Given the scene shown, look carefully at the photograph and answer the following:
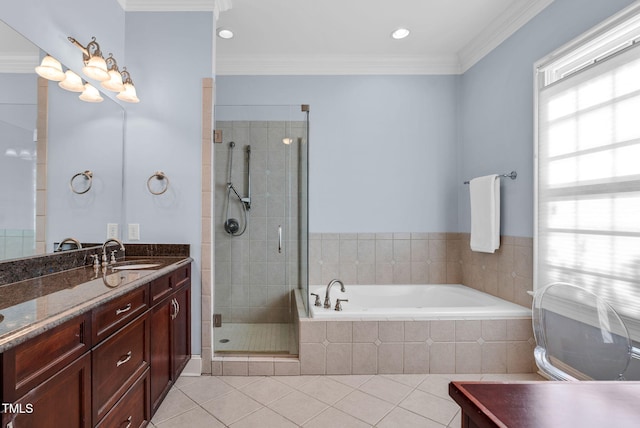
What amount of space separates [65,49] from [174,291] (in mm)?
1548

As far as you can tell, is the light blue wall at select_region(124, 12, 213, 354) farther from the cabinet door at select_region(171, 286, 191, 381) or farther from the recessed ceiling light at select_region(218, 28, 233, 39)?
the recessed ceiling light at select_region(218, 28, 233, 39)

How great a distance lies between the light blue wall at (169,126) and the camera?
2252 mm

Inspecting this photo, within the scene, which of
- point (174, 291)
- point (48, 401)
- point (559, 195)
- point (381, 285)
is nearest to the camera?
point (48, 401)

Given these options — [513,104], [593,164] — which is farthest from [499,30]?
[593,164]

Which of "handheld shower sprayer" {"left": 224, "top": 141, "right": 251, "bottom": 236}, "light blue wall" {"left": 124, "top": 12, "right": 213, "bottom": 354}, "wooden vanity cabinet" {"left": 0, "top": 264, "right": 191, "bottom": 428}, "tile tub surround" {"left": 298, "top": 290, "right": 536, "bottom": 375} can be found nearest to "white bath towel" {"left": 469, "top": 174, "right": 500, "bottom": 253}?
"tile tub surround" {"left": 298, "top": 290, "right": 536, "bottom": 375}

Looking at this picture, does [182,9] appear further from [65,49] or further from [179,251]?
[179,251]

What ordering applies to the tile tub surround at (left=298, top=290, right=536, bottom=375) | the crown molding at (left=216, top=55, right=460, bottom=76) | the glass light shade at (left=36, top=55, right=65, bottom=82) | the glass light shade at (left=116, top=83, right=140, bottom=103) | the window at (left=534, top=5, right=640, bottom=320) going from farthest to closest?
the crown molding at (left=216, top=55, right=460, bottom=76) < the tile tub surround at (left=298, top=290, right=536, bottom=375) < the glass light shade at (left=116, top=83, right=140, bottom=103) < the window at (left=534, top=5, right=640, bottom=320) < the glass light shade at (left=36, top=55, right=65, bottom=82)

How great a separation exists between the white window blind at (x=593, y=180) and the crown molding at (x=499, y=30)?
1.83 feet

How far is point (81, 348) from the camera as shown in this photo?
1.03 metres

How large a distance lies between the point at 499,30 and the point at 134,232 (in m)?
3.35

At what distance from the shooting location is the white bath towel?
259 centimetres

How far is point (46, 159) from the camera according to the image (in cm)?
154

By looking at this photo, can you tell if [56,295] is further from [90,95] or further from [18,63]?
[90,95]


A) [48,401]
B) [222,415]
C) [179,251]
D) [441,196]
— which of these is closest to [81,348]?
[48,401]
